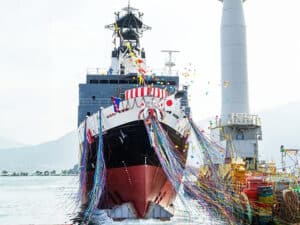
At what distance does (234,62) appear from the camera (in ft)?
139

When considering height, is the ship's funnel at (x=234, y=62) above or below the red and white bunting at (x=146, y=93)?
above

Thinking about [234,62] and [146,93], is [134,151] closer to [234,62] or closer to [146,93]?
[146,93]

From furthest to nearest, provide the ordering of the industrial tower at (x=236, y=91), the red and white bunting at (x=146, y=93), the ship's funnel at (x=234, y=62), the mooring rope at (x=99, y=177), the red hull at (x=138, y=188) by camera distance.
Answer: the ship's funnel at (x=234, y=62) → the industrial tower at (x=236, y=91) → the red and white bunting at (x=146, y=93) → the red hull at (x=138, y=188) → the mooring rope at (x=99, y=177)

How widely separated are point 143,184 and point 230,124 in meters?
20.0

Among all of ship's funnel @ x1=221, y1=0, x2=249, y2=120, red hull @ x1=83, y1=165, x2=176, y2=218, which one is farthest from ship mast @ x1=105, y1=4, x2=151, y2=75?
red hull @ x1=83, y1=165, x2=176, y2=218

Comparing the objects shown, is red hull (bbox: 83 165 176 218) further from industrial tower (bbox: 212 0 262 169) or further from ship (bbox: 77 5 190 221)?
industrial tower (bbox: 212 0 262 169)

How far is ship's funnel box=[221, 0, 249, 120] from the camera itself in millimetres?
41781

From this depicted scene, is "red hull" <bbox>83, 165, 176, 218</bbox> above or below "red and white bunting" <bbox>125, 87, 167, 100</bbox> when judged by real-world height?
below

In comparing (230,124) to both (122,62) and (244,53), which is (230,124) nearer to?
(244,53)

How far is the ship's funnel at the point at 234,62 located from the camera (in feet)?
137

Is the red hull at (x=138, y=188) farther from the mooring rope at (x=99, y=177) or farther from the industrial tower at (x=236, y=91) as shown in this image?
the industrial tower at (x=236, y=91)

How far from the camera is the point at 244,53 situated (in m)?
42.6

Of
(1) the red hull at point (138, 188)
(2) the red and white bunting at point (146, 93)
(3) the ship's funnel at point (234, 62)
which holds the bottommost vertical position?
(1) the red hull at point (138, 188)

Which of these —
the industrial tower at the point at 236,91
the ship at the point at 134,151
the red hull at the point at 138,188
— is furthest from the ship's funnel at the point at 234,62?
the red hull at the point at 138,188
